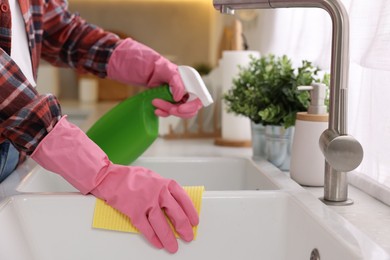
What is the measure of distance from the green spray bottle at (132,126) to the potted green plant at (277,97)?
13 cm

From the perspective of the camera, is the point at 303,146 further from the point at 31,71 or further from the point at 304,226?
the point at 31,71

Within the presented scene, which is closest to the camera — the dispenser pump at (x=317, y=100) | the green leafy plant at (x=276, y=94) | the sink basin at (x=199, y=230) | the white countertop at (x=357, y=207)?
the white countertop at (x=357, y=207)

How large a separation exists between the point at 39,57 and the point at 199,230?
22.9 inches

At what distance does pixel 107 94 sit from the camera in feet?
11.5

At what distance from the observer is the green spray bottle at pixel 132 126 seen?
110 centimetres

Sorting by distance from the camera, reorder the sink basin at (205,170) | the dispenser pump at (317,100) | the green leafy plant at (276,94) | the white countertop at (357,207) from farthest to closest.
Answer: the sink basin at (205,170)
the green leafy plant at (276,94)
the dispenser pump at (317,100)
the white countertop at (357,207)

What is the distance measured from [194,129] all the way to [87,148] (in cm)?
96

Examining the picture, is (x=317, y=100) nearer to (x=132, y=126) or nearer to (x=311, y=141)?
(x=311, y=141)

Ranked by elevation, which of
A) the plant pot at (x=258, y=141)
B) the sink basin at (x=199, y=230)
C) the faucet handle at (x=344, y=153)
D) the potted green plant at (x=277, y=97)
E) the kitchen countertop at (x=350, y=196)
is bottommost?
the sink basin at (x=199, y=230)

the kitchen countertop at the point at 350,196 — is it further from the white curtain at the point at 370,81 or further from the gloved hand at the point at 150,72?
the gloved hand at the point at 150,72

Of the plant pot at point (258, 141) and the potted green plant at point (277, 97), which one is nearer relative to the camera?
the potted green plant at point (277, 97)

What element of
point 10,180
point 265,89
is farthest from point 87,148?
point 265,89

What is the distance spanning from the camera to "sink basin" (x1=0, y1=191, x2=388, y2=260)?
0.81m

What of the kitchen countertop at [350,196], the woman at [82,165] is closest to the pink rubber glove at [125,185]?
the woman at [82,165]
